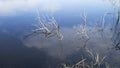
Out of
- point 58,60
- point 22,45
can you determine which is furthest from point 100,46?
point 22,45

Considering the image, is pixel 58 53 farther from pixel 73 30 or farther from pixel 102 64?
pixel 73 30

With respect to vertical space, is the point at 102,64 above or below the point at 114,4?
below

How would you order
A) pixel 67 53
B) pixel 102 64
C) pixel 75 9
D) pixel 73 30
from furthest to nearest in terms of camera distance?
pixel 75 9 < pixel 73 30 < pixel 67 53 < pixel 102 64

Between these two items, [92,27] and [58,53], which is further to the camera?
[92,27]

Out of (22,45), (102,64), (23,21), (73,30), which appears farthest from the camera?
(23,21)

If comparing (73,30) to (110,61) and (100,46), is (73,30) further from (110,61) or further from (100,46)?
(110,61)

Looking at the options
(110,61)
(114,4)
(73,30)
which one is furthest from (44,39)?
(114,4)
